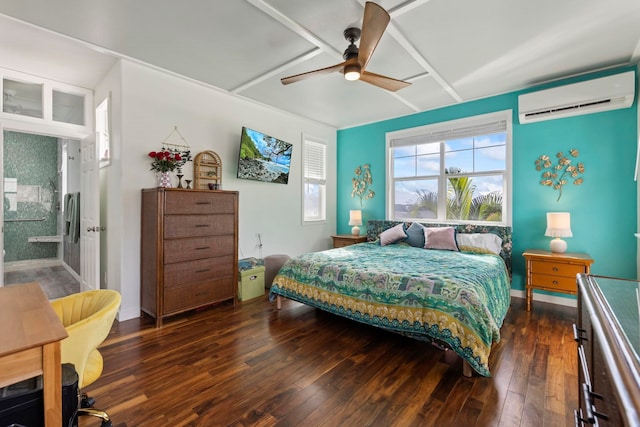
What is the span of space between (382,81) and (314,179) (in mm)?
2830

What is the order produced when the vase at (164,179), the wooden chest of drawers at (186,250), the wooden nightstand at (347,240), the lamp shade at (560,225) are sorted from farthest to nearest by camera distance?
the wooden nightstand at (347,240), the lamp shade at (560,225), the vase at (164,179), the wooden chest of drawers at (186,250)

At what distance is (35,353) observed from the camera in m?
1.00

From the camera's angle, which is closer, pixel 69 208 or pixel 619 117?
pixel 619 117

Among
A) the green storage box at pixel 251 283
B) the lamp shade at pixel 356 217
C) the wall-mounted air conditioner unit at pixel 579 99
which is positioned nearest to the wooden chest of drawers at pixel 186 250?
the green storage box at pixel 251 283

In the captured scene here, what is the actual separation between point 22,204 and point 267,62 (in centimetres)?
621

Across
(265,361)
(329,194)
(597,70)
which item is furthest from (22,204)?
(597,70)

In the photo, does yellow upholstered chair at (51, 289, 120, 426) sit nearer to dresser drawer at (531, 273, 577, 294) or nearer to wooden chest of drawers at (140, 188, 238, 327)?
wooden chest of drawers at (140, 188, 238, 327)

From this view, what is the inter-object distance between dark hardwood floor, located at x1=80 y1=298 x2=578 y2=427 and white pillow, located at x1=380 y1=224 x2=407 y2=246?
1674 mm

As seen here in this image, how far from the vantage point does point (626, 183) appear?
10.7 feet

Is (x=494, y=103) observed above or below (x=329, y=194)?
above

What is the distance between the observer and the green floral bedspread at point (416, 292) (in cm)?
210

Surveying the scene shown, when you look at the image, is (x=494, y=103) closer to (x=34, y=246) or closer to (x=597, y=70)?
(x=597, y=70)

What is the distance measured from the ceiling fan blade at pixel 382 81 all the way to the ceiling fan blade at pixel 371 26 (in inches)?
12.3

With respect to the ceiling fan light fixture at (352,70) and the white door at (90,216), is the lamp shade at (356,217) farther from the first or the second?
the white door at (90,216)
